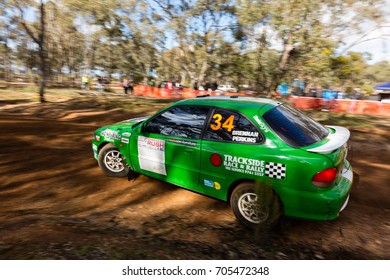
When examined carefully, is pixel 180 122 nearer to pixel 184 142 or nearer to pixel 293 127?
pixel 184 142

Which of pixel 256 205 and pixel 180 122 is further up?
pixel 180 122

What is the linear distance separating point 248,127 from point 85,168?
3568mm

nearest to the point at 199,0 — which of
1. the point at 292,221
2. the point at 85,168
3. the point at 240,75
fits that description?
the point at 240,75

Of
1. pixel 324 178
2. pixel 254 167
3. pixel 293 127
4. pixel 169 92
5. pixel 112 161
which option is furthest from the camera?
pixel 169 92

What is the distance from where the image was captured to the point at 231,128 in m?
3.58

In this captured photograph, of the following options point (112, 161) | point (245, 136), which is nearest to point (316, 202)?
point (245, 136)

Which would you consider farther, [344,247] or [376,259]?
[344,247]

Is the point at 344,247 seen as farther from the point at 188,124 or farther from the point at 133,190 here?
the point at 133,190

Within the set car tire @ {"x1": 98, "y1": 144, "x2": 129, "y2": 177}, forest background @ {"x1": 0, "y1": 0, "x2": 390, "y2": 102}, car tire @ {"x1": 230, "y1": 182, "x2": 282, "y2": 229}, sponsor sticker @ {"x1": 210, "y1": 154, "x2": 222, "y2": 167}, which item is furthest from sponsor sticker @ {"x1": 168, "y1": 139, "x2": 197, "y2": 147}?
forest background @ {"x1": 0, "y1": 0, "x2": 390, "y2": 102}

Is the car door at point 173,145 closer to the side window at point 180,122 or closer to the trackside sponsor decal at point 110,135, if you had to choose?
the side window at point 180,122

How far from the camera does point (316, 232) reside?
357 cm

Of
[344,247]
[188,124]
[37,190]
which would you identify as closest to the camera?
[344,247]

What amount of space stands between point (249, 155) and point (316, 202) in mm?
931

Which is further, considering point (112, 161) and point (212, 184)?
point (112, 161)
